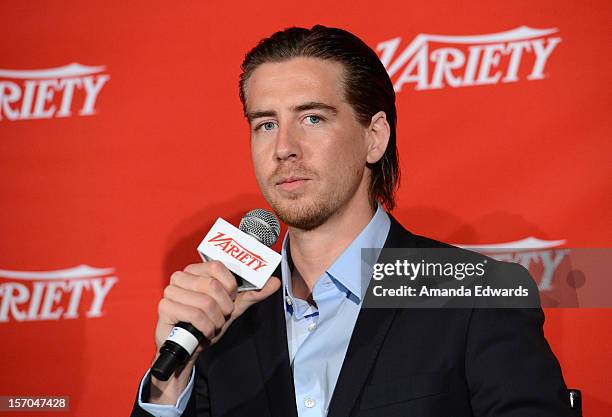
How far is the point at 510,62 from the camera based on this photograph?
239 centimetres

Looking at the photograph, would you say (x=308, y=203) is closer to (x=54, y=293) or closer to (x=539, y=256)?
(x=539, y=256)

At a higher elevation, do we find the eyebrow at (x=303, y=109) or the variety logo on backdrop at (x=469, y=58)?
the variety logo on backdrop at (x=469, y=58)

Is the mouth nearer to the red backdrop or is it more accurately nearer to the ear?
the ear

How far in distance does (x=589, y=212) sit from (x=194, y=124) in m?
1.37

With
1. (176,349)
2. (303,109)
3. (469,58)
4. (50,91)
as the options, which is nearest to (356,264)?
(303,109)

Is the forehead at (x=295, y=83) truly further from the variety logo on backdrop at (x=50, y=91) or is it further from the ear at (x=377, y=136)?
the variety logo on backdrop at (x=50, y=91)

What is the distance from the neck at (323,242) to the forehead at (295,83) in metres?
0.31

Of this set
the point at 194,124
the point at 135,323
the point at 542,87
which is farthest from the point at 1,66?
the point at 542,87

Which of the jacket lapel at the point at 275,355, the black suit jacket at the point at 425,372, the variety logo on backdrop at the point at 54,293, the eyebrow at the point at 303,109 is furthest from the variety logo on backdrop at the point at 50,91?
the black suit jacket at the point at 425,372

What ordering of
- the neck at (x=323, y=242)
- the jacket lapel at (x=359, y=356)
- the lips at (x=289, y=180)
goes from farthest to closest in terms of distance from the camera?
the neck at (x=323, y=242) → the lips at (x=289, y=180) → the jacket lapel at (x=359, y=356)

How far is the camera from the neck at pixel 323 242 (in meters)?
1.98

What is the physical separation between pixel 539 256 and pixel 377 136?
2.22 feet

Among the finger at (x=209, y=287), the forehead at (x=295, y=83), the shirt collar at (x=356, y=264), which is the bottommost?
the finger at (x=209, y=287)

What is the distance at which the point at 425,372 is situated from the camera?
1688 millimetres
